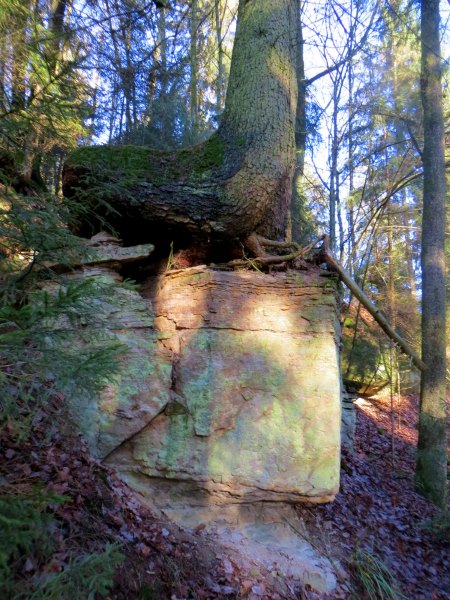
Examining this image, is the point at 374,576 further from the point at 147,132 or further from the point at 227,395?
the point at 147,132

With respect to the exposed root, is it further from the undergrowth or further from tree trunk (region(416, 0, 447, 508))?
tree trunk (region(416, 0, 447, 508))

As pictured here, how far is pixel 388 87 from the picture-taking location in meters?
12.3

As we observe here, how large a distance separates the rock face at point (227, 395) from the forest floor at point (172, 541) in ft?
1.49

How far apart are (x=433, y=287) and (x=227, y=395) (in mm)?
5458

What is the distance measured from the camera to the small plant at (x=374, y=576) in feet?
14.8

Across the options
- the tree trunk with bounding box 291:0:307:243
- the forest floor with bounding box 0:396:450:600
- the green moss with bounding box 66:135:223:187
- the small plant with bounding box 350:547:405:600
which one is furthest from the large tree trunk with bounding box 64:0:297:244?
the tree trunk with bounding box 291:0:307:243

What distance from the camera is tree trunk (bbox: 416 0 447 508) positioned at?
7.73 m

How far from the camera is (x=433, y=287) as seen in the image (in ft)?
27.2

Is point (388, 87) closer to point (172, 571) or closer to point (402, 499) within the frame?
point (402, 499)

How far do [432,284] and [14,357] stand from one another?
7.95 m

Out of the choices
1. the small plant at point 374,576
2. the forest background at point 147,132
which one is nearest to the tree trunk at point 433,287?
the forest background at point 147,132

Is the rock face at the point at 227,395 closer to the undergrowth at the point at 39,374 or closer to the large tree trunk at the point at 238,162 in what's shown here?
the large tree trunk at the point at 238,162

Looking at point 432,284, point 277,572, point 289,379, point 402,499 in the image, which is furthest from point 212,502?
point 432,284

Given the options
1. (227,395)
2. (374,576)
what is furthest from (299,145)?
(374,576)
